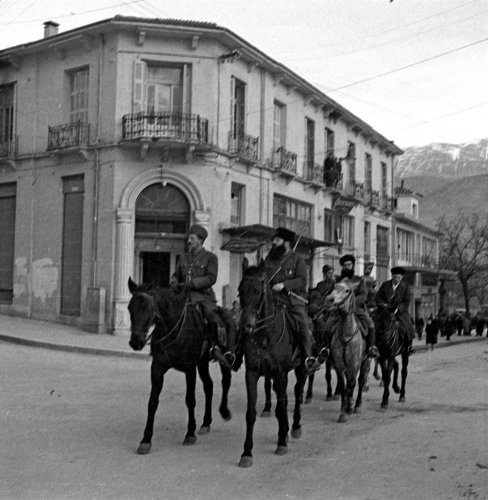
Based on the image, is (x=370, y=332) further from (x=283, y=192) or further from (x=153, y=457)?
(x=283, y=192)

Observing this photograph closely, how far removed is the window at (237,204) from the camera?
2669 cm

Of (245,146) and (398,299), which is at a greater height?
(245,146)

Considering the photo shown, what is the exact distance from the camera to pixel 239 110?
27.0 m

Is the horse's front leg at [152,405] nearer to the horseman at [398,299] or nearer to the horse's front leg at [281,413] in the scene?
the horse's front leg at [281,413]

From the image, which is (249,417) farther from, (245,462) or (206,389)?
(206,389)

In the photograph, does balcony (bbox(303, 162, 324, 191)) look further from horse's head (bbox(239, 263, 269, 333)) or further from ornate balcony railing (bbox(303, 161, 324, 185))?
horse's head (bbox(239, 263, 269, 333))

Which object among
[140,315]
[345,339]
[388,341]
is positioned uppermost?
[140,315]

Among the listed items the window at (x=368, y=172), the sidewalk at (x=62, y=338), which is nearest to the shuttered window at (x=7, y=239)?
the sidewalk at (x=62, y=338)

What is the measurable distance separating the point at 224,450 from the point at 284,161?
22.3 m

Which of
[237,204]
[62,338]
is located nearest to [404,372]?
[62,338]

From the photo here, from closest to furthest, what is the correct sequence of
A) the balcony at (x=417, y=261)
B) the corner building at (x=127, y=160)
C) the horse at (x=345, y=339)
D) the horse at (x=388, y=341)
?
the horse at (x=345, y=339) → the horse at (x=388, y=341) → the corner building at (x=127, y=160) → the balcony at (x=417, y=261)

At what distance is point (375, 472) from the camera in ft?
22.8

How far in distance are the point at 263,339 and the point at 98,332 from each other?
16662 mm

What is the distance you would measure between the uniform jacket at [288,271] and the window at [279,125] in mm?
20848
